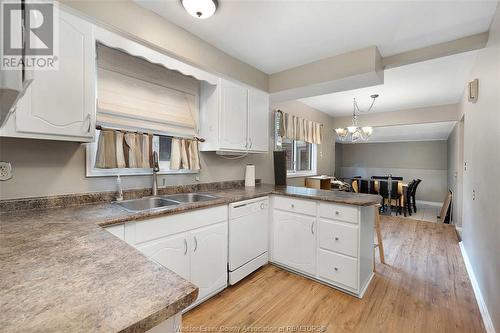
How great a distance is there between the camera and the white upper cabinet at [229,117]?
8.05ft

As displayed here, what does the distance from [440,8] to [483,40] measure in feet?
2.32

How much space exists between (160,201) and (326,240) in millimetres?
1643

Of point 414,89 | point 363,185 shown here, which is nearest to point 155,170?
point 414,89

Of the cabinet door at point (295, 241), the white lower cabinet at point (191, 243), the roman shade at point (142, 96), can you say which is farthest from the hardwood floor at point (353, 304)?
the roman shade at point (142, 96)

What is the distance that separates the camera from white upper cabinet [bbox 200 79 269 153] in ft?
8.05

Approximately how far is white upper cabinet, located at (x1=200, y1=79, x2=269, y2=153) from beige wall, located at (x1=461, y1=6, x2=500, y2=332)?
2139mm

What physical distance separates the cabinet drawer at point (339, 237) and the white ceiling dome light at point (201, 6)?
2.08m

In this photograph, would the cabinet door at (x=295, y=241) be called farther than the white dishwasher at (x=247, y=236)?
Yes

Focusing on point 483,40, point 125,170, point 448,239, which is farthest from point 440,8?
point 448,239

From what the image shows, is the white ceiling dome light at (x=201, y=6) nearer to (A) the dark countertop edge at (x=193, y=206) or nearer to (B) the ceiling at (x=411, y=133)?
(A) the dark countertop edge at (x=193, y=206)

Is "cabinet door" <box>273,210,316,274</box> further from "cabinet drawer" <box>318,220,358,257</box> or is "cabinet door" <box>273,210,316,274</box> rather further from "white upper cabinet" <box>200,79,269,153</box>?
"white upper cabinet" <box>200,79,269,153</box>

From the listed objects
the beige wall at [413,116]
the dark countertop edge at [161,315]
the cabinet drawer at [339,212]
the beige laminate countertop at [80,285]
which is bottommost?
the cabinet drawer at [339,212]

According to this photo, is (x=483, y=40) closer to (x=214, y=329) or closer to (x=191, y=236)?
(x=191, y=236)

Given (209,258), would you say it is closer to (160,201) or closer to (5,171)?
(160,201)
